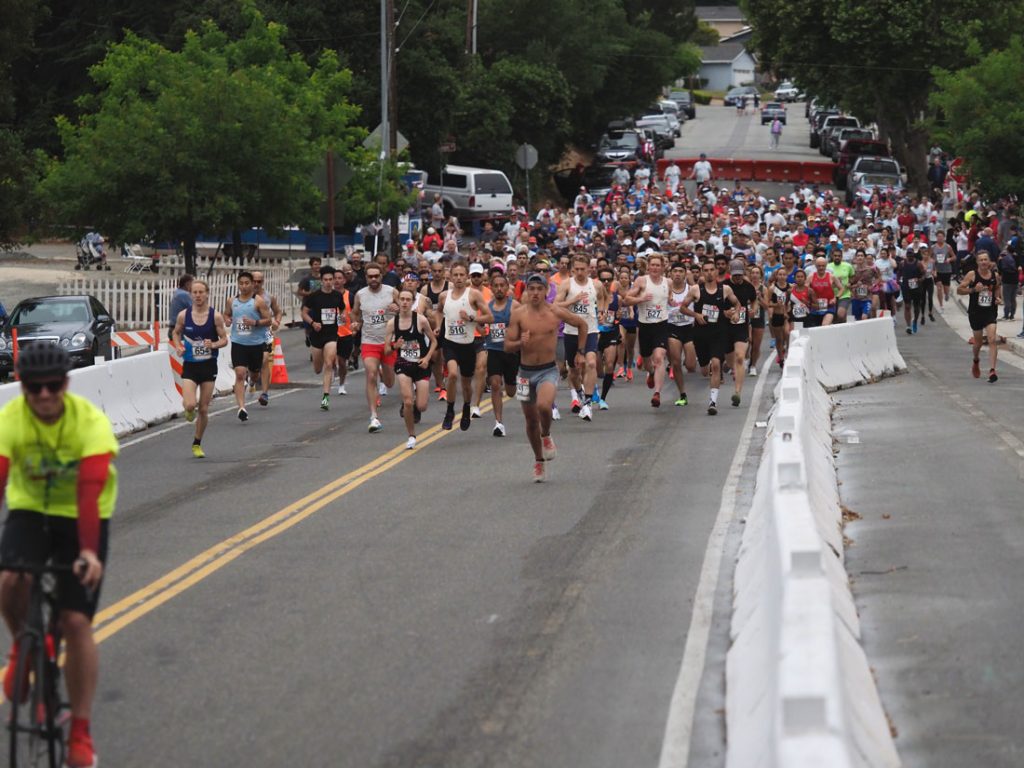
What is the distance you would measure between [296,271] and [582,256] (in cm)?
2312

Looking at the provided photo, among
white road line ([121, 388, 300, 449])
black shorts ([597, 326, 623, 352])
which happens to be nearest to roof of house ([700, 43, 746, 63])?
black shorts ([597, 326, 623, 352])

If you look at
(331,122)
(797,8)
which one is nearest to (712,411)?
(331,122)

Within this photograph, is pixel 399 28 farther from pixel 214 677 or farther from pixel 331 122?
pixel 214 677

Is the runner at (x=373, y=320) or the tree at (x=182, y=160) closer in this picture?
the runner at (x=373, y=320)

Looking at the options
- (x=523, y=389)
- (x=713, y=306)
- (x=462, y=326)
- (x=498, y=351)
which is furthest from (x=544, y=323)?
(x=713, y=306)

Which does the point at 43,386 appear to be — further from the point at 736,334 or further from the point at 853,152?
the point at 853,152

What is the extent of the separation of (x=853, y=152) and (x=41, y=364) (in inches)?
2681

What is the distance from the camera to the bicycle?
6.50 metres

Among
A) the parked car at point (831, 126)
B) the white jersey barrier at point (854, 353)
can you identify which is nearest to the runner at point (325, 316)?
the white jersey barrier at point (854, 353)

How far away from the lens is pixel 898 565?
11.2 m

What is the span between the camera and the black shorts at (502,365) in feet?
61.6

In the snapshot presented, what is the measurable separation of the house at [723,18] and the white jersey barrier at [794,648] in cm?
18357

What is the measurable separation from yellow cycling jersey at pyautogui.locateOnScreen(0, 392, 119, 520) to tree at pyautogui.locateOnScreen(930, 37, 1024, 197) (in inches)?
1607

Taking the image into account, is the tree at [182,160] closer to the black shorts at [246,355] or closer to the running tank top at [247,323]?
the black shorts at [246,355]
